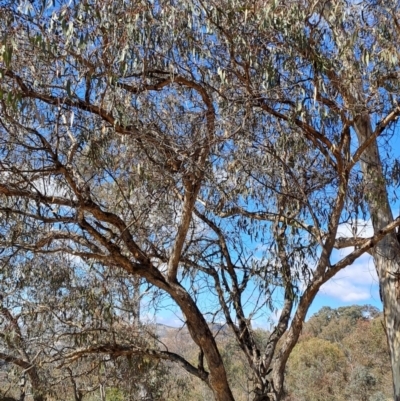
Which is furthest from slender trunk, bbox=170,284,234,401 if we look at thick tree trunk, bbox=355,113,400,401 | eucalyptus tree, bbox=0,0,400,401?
thick tree trunk, bbox=355,113,400,401

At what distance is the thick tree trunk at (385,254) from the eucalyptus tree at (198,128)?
2 centimetres

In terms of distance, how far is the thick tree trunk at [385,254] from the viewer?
14.1ft

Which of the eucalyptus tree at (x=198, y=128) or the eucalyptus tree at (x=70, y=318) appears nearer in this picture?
the eucalyptus tree at (x=198, y=128)

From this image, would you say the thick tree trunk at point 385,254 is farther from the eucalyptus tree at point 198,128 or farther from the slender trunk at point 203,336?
the slender trunk at point 203,336

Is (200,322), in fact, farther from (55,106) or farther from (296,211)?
(55,106)

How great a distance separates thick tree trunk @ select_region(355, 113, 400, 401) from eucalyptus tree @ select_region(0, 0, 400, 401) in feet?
0.05

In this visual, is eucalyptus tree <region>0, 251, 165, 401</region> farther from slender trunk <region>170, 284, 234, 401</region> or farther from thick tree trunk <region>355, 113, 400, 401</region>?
thick tree trunk <region>355, 113, 400, 401</region>

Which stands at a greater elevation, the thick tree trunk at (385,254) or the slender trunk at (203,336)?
the thick tree trunk at (385,254)

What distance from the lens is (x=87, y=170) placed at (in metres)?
3.84

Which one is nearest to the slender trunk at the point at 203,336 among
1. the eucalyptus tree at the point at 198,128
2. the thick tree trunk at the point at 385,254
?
the eucalyptus tree at the point at 198,128

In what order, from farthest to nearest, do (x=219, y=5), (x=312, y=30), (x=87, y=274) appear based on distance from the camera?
(x=87, y=274), (x=312, y=30), (x=219, y=5)

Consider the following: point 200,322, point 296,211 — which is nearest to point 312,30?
point 296,211

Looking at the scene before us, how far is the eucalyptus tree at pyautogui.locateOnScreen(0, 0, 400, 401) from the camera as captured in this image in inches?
122

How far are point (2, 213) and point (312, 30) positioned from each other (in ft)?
7.98
